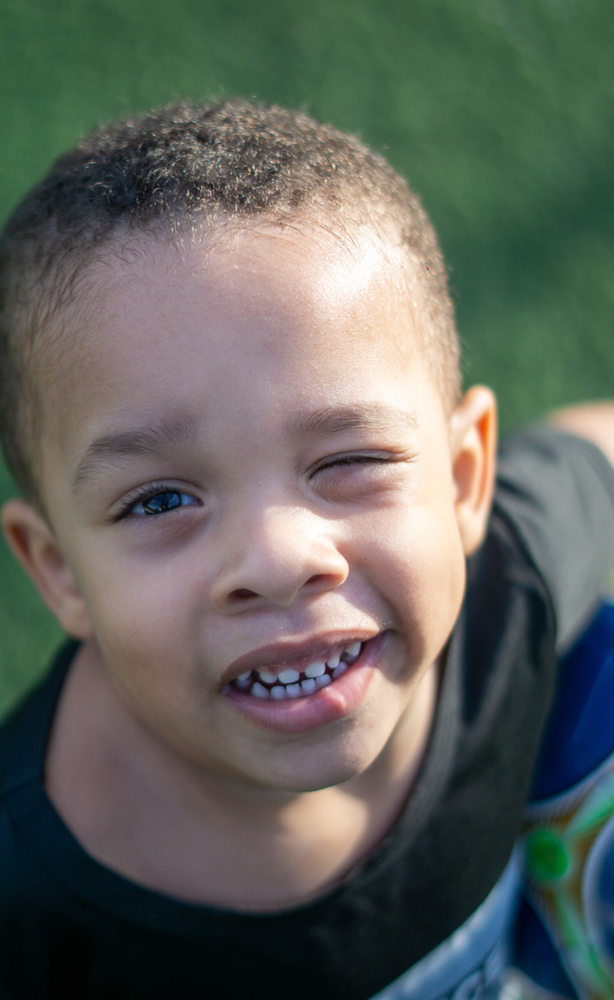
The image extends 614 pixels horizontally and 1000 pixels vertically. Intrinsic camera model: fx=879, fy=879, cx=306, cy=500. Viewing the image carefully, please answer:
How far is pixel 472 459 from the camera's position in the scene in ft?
4.17

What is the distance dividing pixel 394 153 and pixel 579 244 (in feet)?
1.98

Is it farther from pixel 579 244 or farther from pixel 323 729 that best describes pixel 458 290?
pixel 323 729

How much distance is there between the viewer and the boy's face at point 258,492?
93 cm

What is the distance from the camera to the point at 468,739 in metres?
1.39

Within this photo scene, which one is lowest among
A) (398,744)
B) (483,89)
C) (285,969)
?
(285,969)

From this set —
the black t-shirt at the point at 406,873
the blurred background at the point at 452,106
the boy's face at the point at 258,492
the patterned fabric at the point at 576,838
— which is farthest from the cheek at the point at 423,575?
the blurred background at the point at 452,106

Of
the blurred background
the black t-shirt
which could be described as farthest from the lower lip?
the blurred background

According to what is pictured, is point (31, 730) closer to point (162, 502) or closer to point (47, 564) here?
point (47, 564)

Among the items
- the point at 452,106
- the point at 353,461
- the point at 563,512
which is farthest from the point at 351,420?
the point at 452,106

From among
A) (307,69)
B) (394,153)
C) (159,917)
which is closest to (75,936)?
(159,917)

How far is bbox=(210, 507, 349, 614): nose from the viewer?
3.04 ft

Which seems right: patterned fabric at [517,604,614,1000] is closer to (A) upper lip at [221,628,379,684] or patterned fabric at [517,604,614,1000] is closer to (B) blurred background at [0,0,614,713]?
(A) upper lip at [221,628,379,684]

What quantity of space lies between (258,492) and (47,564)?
45 cm

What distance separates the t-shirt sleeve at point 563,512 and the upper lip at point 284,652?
2.10 feet
